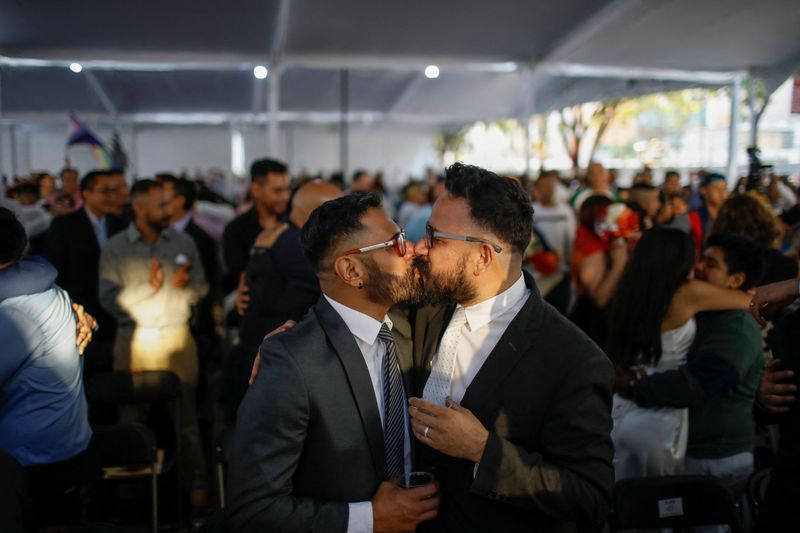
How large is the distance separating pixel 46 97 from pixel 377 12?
31.6ft

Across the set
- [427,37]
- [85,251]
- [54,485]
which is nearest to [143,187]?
[85,251]

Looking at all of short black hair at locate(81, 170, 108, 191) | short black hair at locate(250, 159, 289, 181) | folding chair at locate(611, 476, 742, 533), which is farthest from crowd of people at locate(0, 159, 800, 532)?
short black hair at locate(81, 170, 108, 191)

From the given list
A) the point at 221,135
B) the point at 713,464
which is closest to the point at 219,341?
the point at 713,464

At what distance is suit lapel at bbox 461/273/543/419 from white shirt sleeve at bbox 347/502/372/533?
0.39 m

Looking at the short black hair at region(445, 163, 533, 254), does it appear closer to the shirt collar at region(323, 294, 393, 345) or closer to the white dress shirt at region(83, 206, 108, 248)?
the shirt collar at region(323, 294, 393, 345)

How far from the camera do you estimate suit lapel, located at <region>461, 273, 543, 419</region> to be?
6.23 ft

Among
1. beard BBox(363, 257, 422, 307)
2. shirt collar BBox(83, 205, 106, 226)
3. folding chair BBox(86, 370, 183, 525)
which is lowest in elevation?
folding chair BBox(86, 370, 183, 525)

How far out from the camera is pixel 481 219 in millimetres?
2031

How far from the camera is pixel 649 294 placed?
3.13 m

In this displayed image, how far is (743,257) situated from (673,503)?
1.32m

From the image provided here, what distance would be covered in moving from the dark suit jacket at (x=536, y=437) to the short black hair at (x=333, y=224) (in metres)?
0.56

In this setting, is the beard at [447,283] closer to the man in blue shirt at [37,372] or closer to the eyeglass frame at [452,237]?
the eyeglass frame at [452,237]

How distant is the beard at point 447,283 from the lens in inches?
80.7

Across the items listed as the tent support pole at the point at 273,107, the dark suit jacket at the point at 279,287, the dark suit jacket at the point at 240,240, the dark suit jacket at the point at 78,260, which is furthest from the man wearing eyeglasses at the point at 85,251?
the tent support pole at the point at 273,107
